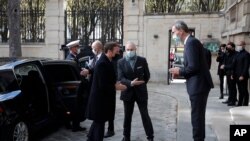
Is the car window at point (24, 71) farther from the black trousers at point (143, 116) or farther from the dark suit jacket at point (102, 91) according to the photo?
the black trousers at point (143, 116)

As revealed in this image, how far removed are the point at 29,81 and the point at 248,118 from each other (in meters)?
4.11

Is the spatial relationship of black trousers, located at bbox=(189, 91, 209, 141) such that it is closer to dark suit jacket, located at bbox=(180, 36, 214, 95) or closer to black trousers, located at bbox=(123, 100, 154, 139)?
dark suit jacket, located at bbox=(180, 36, 214, 95)

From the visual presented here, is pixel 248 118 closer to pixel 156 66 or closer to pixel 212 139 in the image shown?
pixel 212 139

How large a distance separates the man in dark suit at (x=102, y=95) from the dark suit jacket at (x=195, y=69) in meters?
1.05

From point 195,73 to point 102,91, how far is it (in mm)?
1352

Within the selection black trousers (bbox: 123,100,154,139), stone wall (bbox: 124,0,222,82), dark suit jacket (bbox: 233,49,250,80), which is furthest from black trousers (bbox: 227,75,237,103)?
stone wall (bbox: 124,0,222,82)

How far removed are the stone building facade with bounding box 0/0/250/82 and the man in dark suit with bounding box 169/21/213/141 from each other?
9600 millimetres

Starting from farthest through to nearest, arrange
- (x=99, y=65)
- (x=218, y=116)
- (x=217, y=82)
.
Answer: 1. (x=217, y=82)
2. (x=218, y=116)
3. (x=99, y=65)

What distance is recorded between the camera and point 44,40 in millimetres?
16922

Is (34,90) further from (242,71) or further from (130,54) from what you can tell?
(242,71)

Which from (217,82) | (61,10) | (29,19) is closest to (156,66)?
(217,82)

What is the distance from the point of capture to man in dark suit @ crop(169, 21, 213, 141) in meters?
5.02

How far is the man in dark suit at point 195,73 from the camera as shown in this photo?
5.02 metres

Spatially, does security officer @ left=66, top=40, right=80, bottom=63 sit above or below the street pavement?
above
